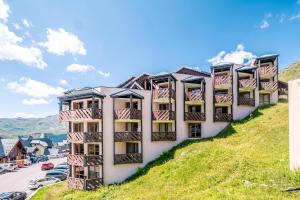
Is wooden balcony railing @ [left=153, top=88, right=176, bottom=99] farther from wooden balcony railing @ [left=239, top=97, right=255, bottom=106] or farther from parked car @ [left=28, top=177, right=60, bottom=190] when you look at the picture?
parked car @ [left=28, top=177, right=60, bottom=190]

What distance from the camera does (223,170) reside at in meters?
A: 28.7

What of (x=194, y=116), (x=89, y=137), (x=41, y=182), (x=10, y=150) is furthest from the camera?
(x=10, y=150)

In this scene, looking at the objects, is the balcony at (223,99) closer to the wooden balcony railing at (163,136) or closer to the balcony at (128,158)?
the wooden balcony railing at (163,136)

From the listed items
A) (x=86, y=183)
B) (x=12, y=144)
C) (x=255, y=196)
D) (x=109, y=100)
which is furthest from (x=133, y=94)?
(x=12, y=144)

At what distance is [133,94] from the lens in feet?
126

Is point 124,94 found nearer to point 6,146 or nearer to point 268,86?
point 268,86

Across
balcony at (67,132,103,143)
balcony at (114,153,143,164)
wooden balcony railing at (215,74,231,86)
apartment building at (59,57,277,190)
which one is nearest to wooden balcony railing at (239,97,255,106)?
apartment building at (59,57,277,190)

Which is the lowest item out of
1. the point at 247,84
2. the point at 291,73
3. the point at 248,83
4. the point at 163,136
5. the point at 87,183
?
the point at 87,183

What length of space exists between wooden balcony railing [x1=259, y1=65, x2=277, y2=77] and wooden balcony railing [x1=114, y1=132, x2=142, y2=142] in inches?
962

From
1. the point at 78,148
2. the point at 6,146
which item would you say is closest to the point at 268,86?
the point at 78,148

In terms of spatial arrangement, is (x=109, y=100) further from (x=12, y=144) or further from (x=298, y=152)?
(x=12, y=144)

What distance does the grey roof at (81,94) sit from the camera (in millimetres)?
36125

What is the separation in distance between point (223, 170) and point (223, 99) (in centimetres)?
1778

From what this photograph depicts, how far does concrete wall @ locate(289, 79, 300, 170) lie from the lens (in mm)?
21516
